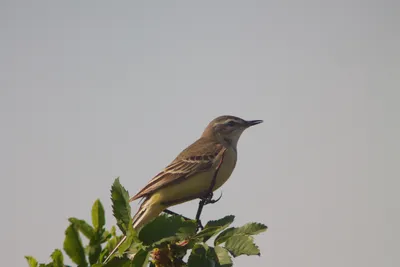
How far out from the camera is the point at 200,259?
147 inches

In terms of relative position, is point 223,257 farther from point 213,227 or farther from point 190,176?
point 190,176

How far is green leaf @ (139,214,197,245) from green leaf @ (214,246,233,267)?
0.87 ft

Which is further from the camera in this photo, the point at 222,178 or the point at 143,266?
the point at 222,178

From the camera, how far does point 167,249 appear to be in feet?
13.3

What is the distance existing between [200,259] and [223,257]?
6.6 inches

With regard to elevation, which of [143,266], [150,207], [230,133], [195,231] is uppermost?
[230,133]

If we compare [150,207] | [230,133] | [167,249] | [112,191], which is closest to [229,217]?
[167,249]

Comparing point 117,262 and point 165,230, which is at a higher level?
point 165,230

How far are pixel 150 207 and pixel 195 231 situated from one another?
4.68 m

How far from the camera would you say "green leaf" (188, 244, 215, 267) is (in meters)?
3.70

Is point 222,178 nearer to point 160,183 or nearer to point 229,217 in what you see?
point 160,183

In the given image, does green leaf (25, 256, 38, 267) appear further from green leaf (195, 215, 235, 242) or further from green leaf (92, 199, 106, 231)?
green leaf (195, 215, 235, 242)

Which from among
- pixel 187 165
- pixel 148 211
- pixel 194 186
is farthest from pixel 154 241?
pixel 187 165

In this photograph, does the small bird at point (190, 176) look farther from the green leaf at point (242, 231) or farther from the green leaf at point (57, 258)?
the green leaf at point (57, 258)
